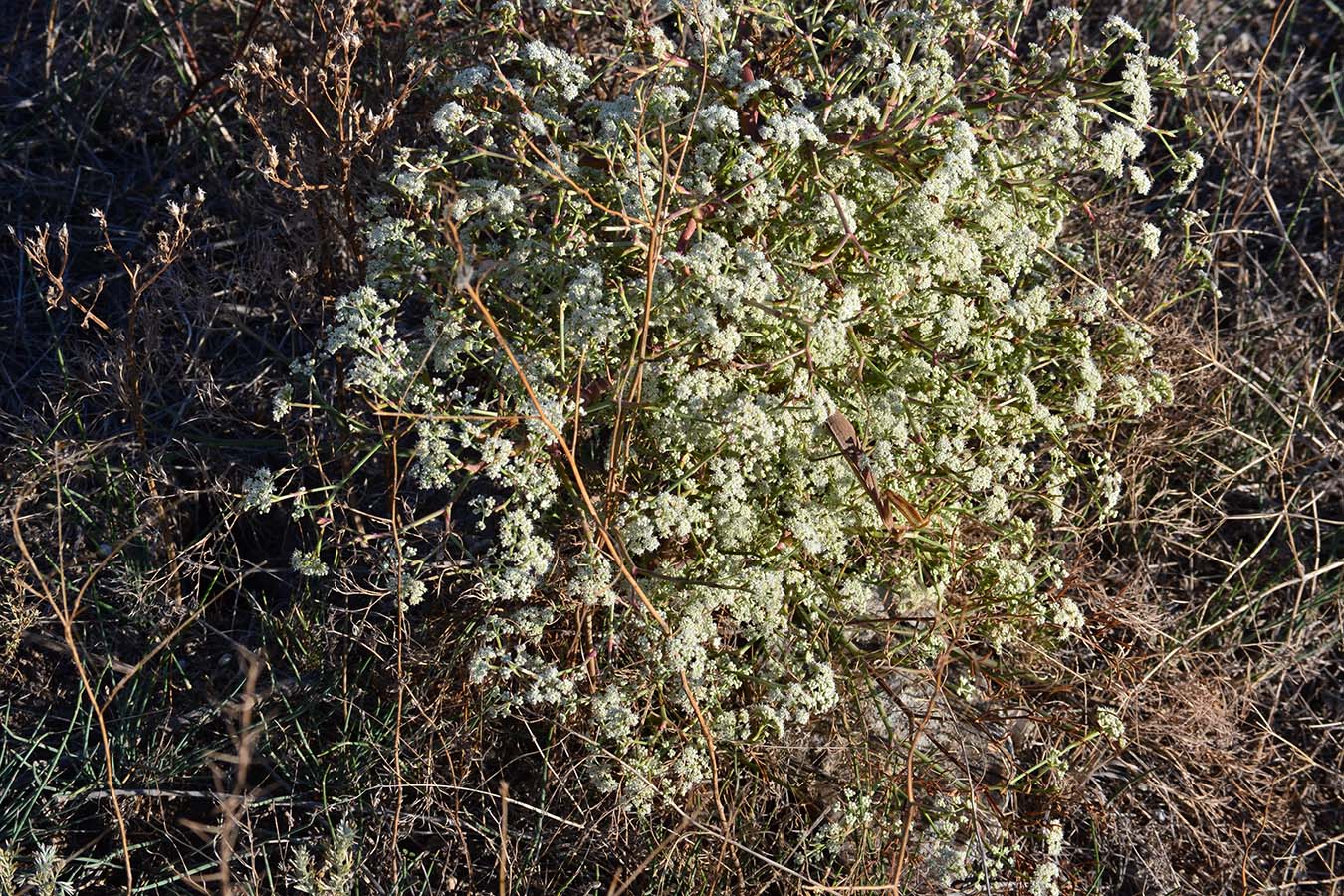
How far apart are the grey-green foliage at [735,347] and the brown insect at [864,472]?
50 millimetres

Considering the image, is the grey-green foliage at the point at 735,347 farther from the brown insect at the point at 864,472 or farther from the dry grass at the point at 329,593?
the dry grass at the point at 329,593

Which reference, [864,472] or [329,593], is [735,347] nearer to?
[864,472]

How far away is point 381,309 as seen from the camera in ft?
7.95

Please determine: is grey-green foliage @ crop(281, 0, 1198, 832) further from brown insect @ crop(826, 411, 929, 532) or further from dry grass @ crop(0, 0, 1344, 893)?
dry grass @ crop(0, 0, 1344, 893)

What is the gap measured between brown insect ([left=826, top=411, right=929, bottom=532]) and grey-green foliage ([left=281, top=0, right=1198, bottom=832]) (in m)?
0.05

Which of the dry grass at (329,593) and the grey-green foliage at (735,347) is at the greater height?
the grey-green foliage at (735,347)

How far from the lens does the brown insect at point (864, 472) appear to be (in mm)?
2527

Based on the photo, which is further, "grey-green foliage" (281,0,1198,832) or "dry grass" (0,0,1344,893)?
"dry grass" (0,0,1344,893)

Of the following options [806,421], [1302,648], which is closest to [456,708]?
[806,421]

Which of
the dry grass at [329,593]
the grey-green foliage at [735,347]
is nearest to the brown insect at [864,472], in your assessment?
the grey-green foliage at [735,347]

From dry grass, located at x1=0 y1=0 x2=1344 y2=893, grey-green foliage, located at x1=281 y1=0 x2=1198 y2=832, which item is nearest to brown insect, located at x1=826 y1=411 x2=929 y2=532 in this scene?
grey-green foliage, located at x1=281 y1=0 x2=1198 y2=832

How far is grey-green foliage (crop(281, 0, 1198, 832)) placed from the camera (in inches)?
97.0

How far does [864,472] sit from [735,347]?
40 cm

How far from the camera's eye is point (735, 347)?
7.98 feet
